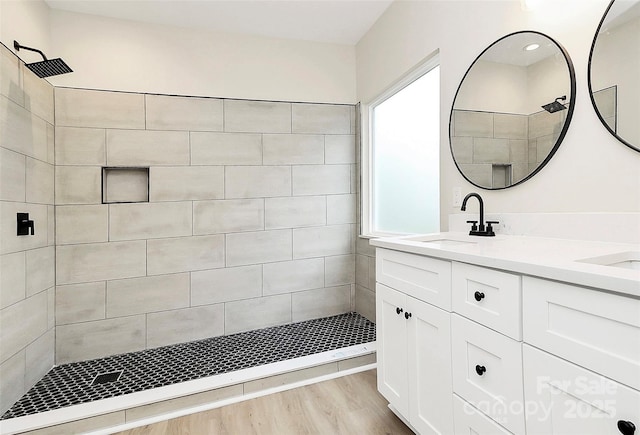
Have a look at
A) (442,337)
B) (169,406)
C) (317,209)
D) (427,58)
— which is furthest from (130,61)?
(442,337)

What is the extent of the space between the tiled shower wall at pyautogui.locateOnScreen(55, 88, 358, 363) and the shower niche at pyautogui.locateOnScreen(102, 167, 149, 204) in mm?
57

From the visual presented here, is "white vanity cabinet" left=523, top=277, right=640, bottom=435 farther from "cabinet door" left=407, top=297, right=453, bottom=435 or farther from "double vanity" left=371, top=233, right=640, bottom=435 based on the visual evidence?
"cabinet door" left=407, top=297, right=453, bottom=435

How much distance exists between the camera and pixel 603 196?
4.04 ft

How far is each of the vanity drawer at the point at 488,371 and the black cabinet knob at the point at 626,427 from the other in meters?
0.23

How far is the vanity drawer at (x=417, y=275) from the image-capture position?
3.94 ft

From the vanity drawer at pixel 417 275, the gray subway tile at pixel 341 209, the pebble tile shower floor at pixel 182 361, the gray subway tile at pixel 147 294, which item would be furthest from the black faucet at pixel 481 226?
the gray subway tile at pixel 147 294

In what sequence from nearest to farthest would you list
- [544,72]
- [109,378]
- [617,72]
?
[617,72], [544,72], [109,378]

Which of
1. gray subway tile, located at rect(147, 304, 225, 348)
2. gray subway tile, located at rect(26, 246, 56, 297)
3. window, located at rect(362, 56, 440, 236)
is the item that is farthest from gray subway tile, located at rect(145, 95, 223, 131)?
gray subway tile, located at rect(147, 304, 225, 348)

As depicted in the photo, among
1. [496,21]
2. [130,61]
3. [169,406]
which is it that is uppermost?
[130,61]

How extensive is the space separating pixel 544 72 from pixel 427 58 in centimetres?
93

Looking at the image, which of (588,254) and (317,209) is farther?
(317,209)

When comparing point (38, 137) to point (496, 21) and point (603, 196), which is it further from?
point (603, 196)

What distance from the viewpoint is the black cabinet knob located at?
0.67m

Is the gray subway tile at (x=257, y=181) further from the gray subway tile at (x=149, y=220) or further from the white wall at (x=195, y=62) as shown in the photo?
the white wall at (x=195, y=62)
